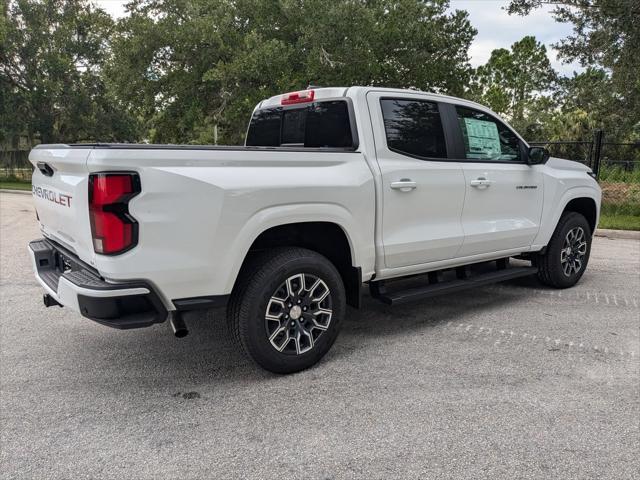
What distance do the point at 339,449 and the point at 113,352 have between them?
2.12m

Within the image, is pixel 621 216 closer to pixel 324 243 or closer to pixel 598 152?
pixel 598 152

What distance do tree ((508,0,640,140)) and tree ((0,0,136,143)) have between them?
21814 millimetres

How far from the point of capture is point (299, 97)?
4.41m

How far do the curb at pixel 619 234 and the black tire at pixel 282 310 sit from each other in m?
7.88

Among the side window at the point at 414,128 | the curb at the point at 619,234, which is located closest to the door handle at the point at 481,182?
the side window at the point at 414,128

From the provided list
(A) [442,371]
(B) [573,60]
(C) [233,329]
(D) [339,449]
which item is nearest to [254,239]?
(C) [233,329]

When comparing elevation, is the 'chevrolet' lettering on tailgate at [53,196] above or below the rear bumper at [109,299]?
above

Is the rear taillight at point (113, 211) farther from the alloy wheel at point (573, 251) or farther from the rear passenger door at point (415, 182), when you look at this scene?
the alloy wheel at point (573, 251)

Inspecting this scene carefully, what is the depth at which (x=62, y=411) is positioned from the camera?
121 inches

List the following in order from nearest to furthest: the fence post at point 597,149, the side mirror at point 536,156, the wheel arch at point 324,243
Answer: the wheel arch at point 324,243 < the side mirror at point 536,156 < the fence post at point 597,149

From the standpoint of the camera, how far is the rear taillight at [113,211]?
2.78 meters

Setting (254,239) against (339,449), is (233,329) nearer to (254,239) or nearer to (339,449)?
(254,239)

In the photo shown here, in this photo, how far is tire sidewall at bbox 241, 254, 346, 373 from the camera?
10.8 feet

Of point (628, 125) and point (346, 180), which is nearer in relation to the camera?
point (346, 180)
